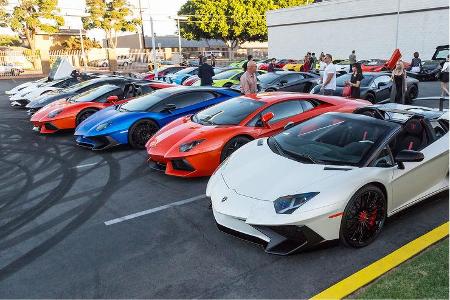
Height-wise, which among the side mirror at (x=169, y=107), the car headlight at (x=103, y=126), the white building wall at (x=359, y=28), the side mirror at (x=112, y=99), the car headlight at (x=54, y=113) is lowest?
the car headlight at (x=103, y=126)

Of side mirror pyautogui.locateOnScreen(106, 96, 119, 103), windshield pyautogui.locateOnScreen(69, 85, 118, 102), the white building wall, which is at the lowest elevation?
side mirror pyautogui.locateOnScreen(106, 96, 119, 103)

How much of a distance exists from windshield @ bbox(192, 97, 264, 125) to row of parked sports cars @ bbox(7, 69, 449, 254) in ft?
0.06

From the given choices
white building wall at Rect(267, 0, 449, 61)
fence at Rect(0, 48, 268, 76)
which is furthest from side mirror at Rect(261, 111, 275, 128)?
fence at Rect(0, 48, 268, 76)

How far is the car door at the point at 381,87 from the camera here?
39.8 ft

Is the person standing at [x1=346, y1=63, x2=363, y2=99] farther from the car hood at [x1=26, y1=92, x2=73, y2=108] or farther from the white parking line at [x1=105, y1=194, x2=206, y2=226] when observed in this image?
the car hood at [x1=26, y1=92, x2=73, y2=108]

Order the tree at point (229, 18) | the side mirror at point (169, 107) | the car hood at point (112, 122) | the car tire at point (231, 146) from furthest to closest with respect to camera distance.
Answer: the tree at point (229, 18)
the side mirror at point (169, 107)
the car hood at point (112, 122)
the car tire at point (231, 146)

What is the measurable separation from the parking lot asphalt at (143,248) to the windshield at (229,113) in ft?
3.69

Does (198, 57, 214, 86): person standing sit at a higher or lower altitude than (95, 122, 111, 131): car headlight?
higher

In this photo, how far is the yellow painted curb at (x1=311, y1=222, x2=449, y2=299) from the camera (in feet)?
11.2

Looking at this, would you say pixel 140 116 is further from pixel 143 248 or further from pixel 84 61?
→ pixel 84 61

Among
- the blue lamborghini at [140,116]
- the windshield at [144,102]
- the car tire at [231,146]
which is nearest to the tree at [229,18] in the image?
the windshield at [144,102]

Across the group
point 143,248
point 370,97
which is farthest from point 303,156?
point 370,97

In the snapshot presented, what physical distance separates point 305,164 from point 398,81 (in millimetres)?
7564

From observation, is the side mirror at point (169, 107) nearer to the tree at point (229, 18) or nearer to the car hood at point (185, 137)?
the car hood at point (185, 137)
